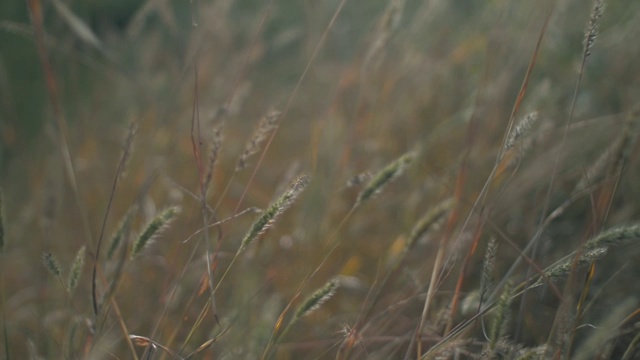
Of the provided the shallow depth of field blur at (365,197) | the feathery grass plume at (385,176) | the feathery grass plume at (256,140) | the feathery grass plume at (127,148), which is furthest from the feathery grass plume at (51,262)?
the feathery grass plume at (385,176)

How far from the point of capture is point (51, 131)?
1.88 meters

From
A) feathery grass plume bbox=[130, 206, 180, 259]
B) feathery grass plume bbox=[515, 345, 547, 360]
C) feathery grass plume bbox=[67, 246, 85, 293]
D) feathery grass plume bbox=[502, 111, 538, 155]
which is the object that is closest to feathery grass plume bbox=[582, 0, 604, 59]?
feathery grass plume bbox=[502, 111, 538, 155]

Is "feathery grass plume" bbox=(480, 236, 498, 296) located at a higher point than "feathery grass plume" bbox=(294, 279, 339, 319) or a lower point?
higher

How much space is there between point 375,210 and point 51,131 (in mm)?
863

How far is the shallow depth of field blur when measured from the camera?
41.3 inches

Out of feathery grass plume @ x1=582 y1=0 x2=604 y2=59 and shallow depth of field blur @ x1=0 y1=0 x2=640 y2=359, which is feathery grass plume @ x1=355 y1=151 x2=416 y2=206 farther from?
feathery grass plume @ x1=582 y1=0 x2=604 y2=59

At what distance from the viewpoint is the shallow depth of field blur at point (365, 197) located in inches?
41.3

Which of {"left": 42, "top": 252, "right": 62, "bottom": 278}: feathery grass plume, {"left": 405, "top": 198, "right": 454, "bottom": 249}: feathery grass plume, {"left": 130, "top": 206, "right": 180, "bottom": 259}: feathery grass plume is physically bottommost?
{"left": 405, "top": 198, "right": 454, "bottom": 249}: feathery grass plume

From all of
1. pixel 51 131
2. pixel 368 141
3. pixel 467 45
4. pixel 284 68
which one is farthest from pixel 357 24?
pixel 51 131

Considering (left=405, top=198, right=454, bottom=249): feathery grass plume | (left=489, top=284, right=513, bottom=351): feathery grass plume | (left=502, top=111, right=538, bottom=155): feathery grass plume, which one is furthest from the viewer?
(left=405, top=198, right=454, bottom=249): feathery grass plume

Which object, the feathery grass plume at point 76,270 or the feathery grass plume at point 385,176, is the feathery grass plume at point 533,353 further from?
the feathery grass plume at point 76,270

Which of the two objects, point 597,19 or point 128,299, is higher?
point 597,19

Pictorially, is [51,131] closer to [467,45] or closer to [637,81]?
[467,45]

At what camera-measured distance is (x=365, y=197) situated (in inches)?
40.3
